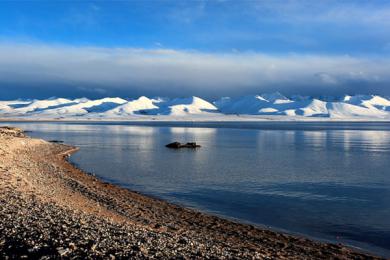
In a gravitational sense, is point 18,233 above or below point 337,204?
above

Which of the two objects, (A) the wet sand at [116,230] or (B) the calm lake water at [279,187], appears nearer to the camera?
(A) the wet sand at [116,230]

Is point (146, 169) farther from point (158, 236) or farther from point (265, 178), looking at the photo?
point (158, 236)

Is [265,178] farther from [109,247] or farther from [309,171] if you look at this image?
[109,247]

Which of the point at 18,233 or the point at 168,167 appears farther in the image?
the point at 168,167

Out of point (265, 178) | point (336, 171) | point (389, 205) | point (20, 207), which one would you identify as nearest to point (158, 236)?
point (20, 207)

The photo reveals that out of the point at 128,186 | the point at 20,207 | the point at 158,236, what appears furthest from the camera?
the point at 128,186

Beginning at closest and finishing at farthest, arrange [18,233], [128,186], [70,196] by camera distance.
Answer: [18,233], [70,196], [128,186]

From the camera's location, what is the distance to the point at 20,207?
14203 mm

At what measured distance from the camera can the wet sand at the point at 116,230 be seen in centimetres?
973

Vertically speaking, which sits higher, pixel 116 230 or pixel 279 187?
pixel 116 230

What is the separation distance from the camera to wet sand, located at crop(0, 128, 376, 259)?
9.73 m

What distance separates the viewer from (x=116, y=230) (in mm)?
11727

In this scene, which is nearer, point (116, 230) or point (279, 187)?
point (116, 230)

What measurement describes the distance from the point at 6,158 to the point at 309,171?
20562 millimetres
